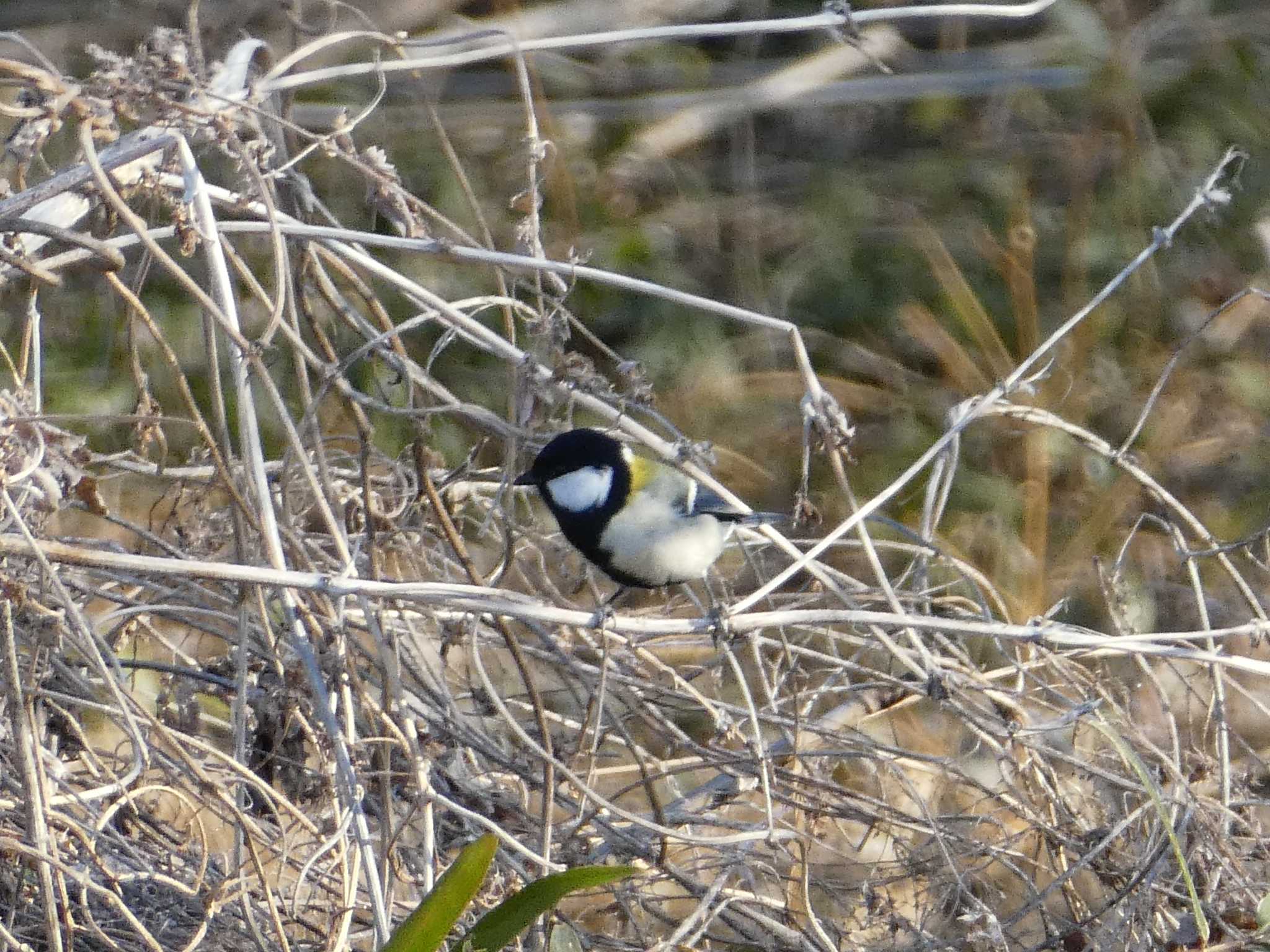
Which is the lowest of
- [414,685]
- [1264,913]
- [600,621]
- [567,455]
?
[1264,913]

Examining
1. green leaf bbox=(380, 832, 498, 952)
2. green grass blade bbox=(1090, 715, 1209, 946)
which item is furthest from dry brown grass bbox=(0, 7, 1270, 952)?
green leaf bbox=(380, 832, 498, 952)

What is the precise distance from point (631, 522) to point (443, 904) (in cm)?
122

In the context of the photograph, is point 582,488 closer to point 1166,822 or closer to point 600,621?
point 600,621

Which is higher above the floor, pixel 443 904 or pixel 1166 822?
pixel 443 904

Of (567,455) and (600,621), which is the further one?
(567,455)

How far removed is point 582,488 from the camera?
2.79m

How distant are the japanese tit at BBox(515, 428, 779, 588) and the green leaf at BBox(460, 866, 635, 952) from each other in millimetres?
1035

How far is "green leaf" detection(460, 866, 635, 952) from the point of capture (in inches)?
69.4

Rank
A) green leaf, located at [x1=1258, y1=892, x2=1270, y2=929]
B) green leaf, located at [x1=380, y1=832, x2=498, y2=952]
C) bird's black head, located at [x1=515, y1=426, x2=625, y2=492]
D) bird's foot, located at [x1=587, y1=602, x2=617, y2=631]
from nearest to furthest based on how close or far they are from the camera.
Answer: green leaf, located at [x1=380, y1=832, x2=498, y2=952]
bird's foot, located at [x1=587, y1=602, x2=617, y2=631]
green leaf, located at [x1=1258, y1=892, x2=1270, y2=929]
bird's black head, located at [x1=515, y1=426, x2=625, y2=492]

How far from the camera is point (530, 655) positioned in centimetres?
271

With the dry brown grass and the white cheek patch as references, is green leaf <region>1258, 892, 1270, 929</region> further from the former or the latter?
the white cheek patch

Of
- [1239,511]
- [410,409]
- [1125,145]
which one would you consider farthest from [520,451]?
[1125,145]

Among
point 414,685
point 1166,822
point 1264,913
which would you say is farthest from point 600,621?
point 1264,913

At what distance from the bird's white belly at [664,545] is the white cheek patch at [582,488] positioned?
6 centimetres
